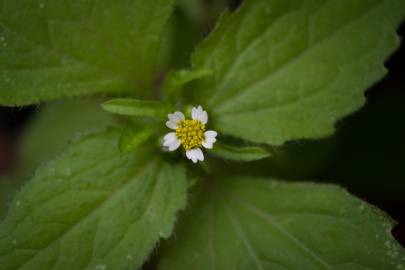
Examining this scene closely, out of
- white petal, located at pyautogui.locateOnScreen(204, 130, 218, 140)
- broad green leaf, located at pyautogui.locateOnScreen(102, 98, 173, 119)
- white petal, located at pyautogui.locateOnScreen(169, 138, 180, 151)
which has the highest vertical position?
broad green leaf, located at pyautogui.locateOnScreen(102, 98, 173, 119)

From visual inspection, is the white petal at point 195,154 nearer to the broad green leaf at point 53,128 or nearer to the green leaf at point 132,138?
the green leaf at point 132,138

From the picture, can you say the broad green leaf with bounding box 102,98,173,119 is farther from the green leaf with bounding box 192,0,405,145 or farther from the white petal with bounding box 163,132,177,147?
the green leaf with bounding box 192,0,405,145

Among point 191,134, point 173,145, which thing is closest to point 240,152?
point 191,134

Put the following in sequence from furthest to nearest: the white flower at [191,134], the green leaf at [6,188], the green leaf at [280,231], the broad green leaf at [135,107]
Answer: the green leaf at [6,188] → the green leaf at [280,231] → the white flower at [191,134] → the broad green leaf at [135,107]

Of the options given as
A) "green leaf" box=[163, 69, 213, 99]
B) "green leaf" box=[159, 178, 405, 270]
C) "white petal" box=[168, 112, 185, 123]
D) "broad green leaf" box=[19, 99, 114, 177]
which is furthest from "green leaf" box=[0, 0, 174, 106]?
"broad green leaf" box=[19, 99, 114, 177]

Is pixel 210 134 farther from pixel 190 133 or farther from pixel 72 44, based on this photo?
pixel 72 44

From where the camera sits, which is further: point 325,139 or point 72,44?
point 325,139

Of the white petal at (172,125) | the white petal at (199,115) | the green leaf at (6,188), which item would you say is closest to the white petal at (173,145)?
the white petal at (172,125)
